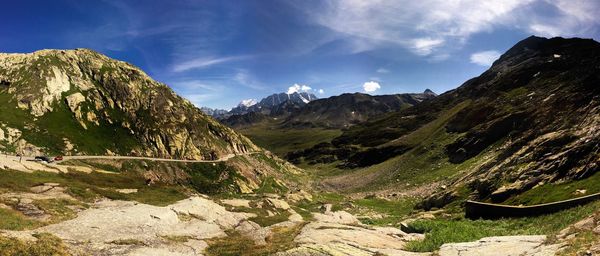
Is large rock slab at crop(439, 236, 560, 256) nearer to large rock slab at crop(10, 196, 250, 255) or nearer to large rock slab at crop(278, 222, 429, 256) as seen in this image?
large rock slab at crop(278, 222, 429, 256)

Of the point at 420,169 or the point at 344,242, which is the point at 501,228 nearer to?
the point at 344,242

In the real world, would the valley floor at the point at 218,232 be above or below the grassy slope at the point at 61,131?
below

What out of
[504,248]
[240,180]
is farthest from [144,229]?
[240,180]

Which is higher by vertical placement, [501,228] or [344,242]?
[344,242]

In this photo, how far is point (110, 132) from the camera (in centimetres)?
12825

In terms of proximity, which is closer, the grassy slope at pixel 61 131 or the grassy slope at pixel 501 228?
the grassy slope at pixel 501 228

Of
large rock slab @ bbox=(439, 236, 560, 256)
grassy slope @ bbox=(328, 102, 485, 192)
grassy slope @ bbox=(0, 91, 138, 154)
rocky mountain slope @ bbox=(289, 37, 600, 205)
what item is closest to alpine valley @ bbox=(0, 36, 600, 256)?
large rock slab @ bbox=(439, 236, 560, 256)

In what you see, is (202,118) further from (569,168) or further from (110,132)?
(569,168)

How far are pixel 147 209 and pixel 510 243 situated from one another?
3829 cm

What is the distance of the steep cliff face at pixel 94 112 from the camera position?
109375 mm

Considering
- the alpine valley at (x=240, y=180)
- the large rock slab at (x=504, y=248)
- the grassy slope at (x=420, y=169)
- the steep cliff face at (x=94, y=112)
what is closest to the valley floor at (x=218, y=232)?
the large rock slab at (x=504, y=248)

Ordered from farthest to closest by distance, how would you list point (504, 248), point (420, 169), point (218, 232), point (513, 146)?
point (420, 169)
point (513, 146)
point (218, 232)
point (504, 248)

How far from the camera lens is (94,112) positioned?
132 metres

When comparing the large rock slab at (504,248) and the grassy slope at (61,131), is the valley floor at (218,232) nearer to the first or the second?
the large rock slab at (504,248)
